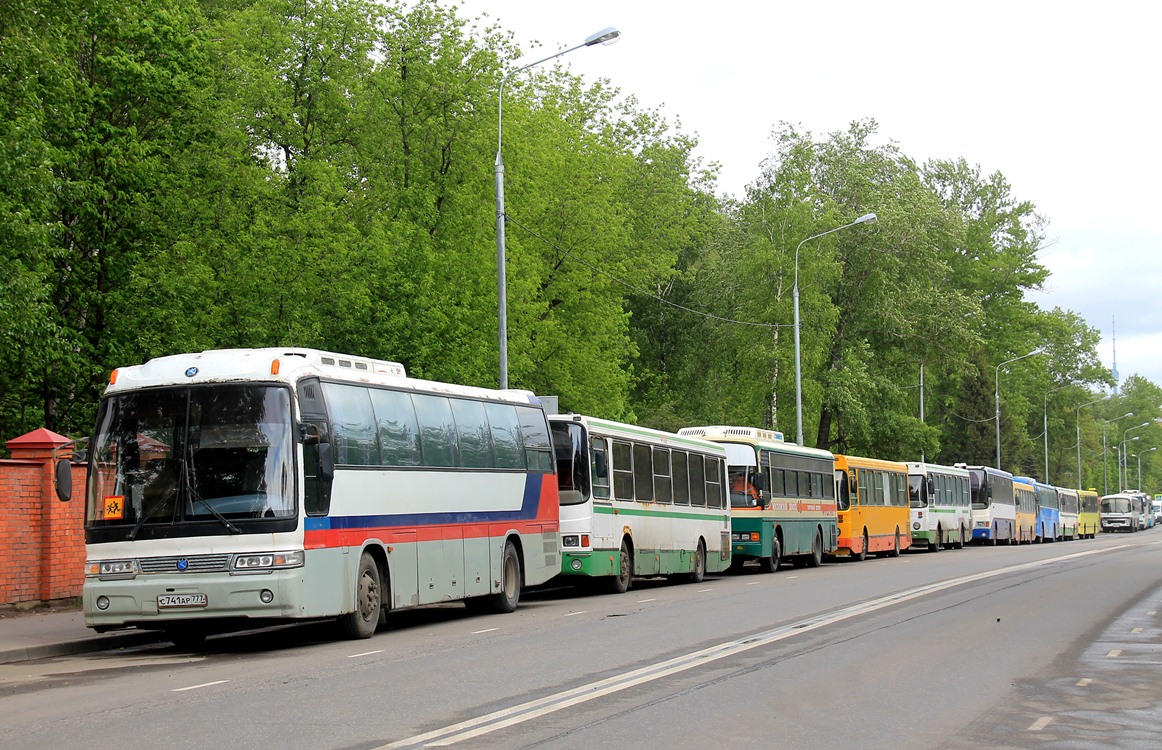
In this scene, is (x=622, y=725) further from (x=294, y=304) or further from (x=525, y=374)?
(x=525, y=374)

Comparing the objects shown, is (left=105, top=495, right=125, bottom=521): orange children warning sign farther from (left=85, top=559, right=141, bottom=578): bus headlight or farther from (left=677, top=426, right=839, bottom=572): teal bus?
(left=677, top=426, right=839, bottom=572): teal bus

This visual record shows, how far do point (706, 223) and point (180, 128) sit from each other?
3361 centimetres

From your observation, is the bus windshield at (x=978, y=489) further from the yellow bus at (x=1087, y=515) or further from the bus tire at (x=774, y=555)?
the yellow bus at (x=1087, y=515)

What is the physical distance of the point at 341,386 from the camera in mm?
16797

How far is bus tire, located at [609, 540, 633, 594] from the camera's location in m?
25.8

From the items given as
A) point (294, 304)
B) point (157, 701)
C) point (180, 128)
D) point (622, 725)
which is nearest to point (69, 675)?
point (157, 701)

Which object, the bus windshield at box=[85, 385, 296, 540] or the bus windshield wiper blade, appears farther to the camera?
the bus windshield at box=[85, 385, 296, 540]

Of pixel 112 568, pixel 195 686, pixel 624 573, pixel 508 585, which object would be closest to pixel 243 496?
pixel 112 568

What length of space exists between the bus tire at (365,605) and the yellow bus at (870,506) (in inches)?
1005

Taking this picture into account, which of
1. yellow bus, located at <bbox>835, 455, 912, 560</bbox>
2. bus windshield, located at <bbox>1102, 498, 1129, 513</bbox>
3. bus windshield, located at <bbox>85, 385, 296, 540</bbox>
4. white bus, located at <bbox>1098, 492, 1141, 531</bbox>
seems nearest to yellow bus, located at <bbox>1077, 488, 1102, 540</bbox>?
white bus, located at <bbox>1098, 492, 1141, 531</bbox>

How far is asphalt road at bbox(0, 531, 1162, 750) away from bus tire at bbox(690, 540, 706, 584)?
9.00 m

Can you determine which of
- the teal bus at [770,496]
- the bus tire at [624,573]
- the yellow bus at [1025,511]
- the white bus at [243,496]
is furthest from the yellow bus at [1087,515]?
the white bus at [243,496]

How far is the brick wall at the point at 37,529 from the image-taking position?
19.7 metres

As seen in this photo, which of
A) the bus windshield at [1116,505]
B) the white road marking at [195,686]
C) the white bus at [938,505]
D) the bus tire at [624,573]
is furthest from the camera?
the bus windshield at [1116,505]
